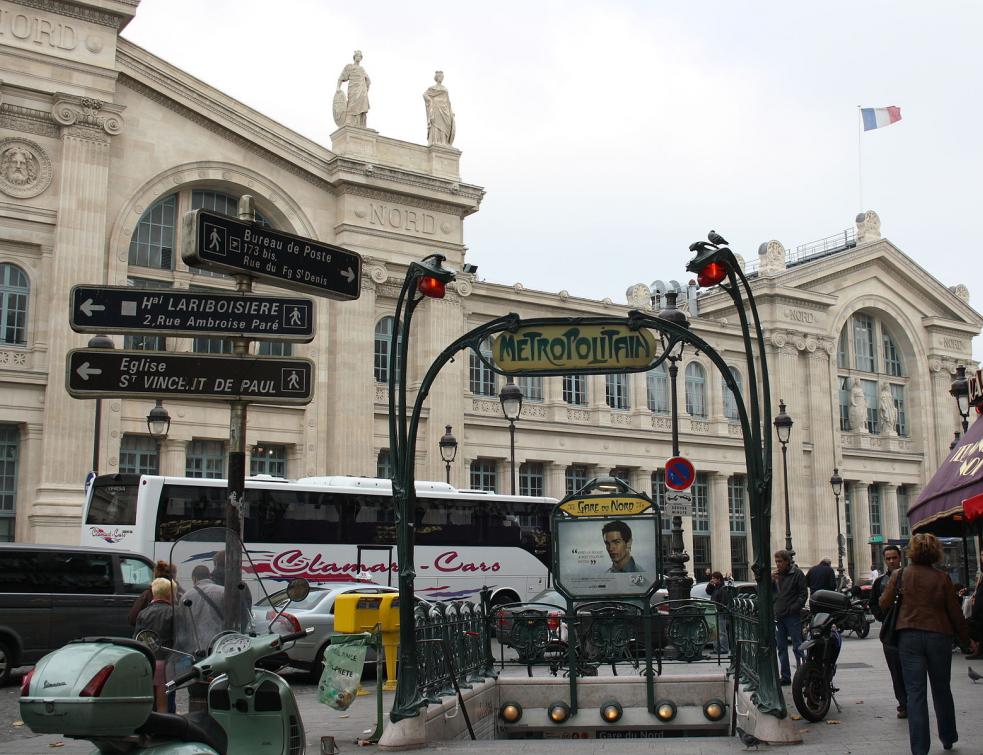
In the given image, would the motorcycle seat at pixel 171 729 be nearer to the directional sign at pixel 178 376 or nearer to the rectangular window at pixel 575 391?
the directional sign at pixel 178 376

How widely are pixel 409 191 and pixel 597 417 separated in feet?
43.0

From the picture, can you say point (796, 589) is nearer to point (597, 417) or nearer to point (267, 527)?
point (267, 527)

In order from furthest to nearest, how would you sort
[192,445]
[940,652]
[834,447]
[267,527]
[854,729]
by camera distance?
[834,447], [192,445], [267,527], [854,729], [940,652]

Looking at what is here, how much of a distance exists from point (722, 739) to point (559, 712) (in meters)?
2.38

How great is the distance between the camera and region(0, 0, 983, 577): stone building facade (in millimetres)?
32000

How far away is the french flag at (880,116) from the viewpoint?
2215 inches

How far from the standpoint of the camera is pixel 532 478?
149ft

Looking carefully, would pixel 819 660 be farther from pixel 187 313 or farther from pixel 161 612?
pixel 187 313

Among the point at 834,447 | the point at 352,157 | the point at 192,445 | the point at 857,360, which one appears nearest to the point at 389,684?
the point at 192,445

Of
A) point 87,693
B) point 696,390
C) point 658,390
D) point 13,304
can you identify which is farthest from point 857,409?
point 87,693

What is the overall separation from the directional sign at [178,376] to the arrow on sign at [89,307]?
32 centimetres

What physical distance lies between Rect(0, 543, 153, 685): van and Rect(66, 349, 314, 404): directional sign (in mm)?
8955

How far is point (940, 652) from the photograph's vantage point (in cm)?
899

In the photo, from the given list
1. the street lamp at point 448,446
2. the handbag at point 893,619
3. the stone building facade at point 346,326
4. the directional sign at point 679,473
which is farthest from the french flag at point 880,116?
the handbag at point 893,619
